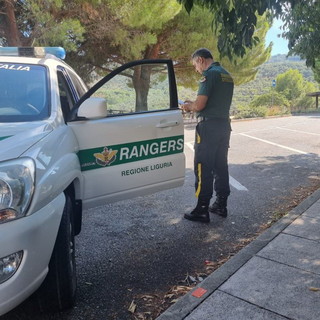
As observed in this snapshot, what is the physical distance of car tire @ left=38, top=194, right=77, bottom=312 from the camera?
214 centimetres

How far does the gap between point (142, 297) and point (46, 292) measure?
711mm

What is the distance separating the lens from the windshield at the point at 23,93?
2600 mm

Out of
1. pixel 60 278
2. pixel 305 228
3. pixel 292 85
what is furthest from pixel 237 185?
pixel 292 85

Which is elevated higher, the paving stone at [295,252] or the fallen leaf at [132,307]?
the paving stone at [295,252]

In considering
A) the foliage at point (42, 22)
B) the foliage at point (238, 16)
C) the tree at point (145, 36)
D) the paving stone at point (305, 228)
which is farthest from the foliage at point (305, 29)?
the foliage at point (42, 22)

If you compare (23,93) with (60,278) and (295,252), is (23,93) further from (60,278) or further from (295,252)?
(295,252)

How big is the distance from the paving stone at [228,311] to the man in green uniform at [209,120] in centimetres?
161

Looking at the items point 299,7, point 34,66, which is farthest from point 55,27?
point 34,66

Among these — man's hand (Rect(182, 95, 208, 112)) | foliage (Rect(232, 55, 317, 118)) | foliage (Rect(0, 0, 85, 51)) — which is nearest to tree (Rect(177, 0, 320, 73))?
man's hand (Rect(182, 95, 208, 112))

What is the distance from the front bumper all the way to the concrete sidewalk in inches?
34.4

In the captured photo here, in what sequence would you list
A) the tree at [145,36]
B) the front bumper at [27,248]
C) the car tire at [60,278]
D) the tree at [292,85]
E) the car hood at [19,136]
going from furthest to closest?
the tree at [292,85], the tree at [145,36], the car tire at [60,278], the car hood at [19,136], the front bumper at [27,248]

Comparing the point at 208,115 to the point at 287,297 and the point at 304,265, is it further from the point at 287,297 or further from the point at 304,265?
the point at 287,297

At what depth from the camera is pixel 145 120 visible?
3246 mm

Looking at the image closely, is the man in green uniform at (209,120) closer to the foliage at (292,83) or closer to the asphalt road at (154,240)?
the asphalt road at (154,240)
